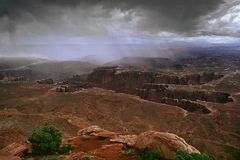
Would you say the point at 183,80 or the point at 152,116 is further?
the point at 183,80

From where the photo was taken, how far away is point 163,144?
18.7 metres

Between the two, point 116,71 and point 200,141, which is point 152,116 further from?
point 116,71

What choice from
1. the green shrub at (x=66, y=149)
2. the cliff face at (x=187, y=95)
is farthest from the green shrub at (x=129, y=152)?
the cliff face at (x=187, y=95)

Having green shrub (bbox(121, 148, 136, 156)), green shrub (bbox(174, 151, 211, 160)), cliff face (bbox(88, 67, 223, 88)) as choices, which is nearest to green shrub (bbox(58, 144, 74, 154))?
green shrub (bbox(121, 148, 136, 156))

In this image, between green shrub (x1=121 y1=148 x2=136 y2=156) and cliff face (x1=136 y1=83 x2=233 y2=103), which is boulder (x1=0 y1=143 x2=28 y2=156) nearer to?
green shrub (x1=121 y1=148 x2=136 y2=156)

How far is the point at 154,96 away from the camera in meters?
106

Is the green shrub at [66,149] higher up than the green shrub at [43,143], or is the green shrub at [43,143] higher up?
the green shrub at [43,143]

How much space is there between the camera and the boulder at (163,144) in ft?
60.1

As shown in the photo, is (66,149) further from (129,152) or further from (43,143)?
(129,152)

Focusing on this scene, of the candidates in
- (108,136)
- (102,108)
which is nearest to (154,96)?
(102,108)

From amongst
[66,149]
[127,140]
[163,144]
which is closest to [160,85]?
[127,140]

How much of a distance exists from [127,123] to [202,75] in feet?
294

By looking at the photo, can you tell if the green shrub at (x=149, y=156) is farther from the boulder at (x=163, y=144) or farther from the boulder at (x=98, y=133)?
the boulder at (x=98, y=133)

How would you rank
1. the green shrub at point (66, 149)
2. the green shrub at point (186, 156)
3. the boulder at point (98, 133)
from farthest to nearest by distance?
the boulder at point (98, 133), the green shrub at point (66, 149), the green shrub at point (186, 156)
